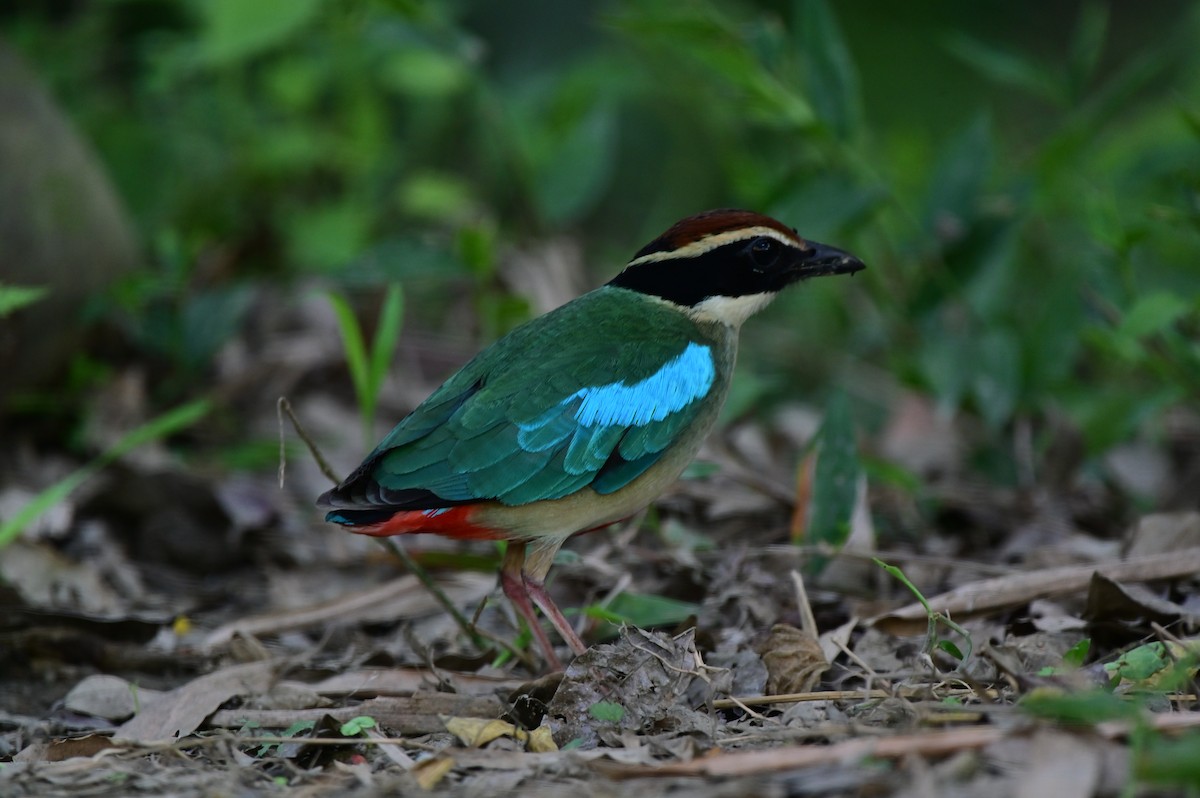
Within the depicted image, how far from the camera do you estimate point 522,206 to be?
23.7 feet

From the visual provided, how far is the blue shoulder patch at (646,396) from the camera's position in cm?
410

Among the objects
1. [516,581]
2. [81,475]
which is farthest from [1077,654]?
[81,475]

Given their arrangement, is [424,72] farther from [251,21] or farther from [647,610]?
[647,610]

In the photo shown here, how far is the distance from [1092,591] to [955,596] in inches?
16.1

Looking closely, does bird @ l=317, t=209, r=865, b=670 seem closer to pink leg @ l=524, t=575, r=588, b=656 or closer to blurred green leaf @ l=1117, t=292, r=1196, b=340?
pink leg @ l=524, t=575, r=588, b=656

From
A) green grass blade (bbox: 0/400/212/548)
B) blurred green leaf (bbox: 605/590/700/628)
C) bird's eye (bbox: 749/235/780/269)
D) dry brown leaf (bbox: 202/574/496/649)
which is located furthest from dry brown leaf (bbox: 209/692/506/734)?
bird's eye (bbox: 749/235/780/269)

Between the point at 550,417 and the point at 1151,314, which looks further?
the point at 1151,314

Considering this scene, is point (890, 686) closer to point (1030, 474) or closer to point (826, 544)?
point (826, 544)

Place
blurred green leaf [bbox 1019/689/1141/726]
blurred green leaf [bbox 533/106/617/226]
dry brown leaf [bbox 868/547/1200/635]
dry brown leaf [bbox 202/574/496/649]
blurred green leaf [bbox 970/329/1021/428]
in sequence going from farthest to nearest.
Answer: blurred green leaf [bbox 533/106/617/226] < blurred green leaf [bbox 970/329/1021/428] < dry brown leaf [bbox 202/574/496/649] < dry brown leaf [bbox 868/547/1200/635] < blurred green leaf [bbox 1019/689/1141/726]

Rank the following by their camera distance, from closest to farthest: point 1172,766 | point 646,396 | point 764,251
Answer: point 1172,766 < point 646,396 < point 764,251

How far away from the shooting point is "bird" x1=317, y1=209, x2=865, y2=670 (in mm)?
3924

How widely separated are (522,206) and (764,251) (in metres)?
2.87

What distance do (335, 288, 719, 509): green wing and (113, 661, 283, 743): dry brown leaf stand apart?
0.66 m

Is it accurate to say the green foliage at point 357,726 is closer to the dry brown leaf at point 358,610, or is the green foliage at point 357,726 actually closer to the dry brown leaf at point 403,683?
the dry brown leaf at point 403,683
